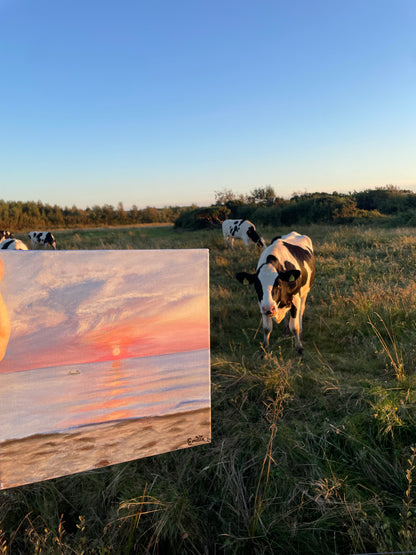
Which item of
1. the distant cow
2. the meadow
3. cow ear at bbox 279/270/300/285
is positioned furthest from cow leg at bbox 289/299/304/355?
the distant cow

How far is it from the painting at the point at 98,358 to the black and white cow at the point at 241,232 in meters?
11.2

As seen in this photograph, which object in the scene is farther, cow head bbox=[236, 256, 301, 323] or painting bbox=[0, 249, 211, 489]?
cow head bbox=[236, 256, 301, 323]

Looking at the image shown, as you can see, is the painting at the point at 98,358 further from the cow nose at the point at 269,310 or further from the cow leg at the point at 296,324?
the cow leg at the point at 296,324

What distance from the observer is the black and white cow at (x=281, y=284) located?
431cm

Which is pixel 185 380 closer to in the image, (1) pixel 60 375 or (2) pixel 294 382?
(1) pixel 60 375

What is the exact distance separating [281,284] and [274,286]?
0.14 m

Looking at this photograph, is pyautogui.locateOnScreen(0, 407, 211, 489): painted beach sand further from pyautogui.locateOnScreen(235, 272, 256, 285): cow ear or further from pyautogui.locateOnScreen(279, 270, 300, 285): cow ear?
pyautogui.locateOnScreen(235, 272, 256, 285): cow ear

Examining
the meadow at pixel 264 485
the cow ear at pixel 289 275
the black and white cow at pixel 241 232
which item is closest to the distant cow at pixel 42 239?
the black and white cow at pixel 241 232

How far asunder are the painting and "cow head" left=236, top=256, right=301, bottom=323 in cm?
231

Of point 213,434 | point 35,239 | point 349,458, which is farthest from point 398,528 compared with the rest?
point 35,239

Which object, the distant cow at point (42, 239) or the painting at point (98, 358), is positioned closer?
the painting at point (98, 358)

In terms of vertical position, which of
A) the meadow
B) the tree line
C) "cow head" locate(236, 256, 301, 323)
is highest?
the tree line

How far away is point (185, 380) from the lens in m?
1.99

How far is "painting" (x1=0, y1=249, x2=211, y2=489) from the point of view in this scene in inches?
64.6
